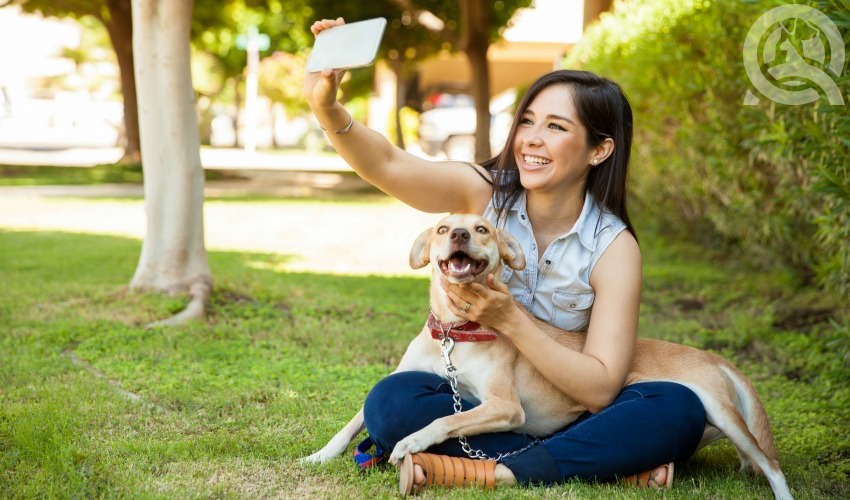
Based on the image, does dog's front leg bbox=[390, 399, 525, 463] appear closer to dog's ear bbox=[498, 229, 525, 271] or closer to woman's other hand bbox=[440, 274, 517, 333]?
woman's other hand bbox=[440, 274, 517, 333]

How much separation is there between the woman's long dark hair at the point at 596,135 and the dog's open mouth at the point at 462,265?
46 centimetres

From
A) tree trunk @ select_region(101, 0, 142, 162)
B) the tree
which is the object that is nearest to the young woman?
tree trunk @ select_region(101, 0, 142, 162)

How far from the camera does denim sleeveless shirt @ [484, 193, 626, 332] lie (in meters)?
3.68

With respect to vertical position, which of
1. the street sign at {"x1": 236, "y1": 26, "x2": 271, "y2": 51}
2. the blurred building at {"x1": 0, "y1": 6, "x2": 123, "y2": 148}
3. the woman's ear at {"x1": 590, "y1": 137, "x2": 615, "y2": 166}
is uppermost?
the street sign at {"x1": 236, "y1": 26, "x2": 271, "y2": 51}

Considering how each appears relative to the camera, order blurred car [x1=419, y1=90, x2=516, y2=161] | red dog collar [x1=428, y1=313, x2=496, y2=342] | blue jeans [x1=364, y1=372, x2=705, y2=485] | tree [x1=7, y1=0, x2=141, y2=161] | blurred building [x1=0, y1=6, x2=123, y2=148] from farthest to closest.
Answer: blurred building [x1=0, y1=6, x2=123, y2=148] → blurred car [x1=419, y1=90, x2=516, y2=161] → tree [x1=7, y1=0, x2=141, y2=161] → red dog collar [x1=428, y1=313, x2=496, y2=342] → blue jeans [x1=364, y1=372, x2=705, y2=485]

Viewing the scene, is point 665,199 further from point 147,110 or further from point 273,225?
point 147,110

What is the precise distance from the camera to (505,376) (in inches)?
140

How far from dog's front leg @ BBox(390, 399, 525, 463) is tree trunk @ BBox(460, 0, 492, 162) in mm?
11974

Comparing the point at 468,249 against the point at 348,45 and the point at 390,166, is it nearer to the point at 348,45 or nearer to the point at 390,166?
the point at 390,166

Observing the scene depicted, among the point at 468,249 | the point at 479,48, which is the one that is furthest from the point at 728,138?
the point at 479,48

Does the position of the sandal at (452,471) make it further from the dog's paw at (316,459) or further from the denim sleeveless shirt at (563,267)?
the denim sleeveless shirt at (563,267)

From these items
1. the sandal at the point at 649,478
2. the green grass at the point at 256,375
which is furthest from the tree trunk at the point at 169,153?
the sandal at the point at 649,478

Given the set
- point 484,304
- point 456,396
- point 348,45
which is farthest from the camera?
point 456,396

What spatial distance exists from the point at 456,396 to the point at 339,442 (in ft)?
1.96
